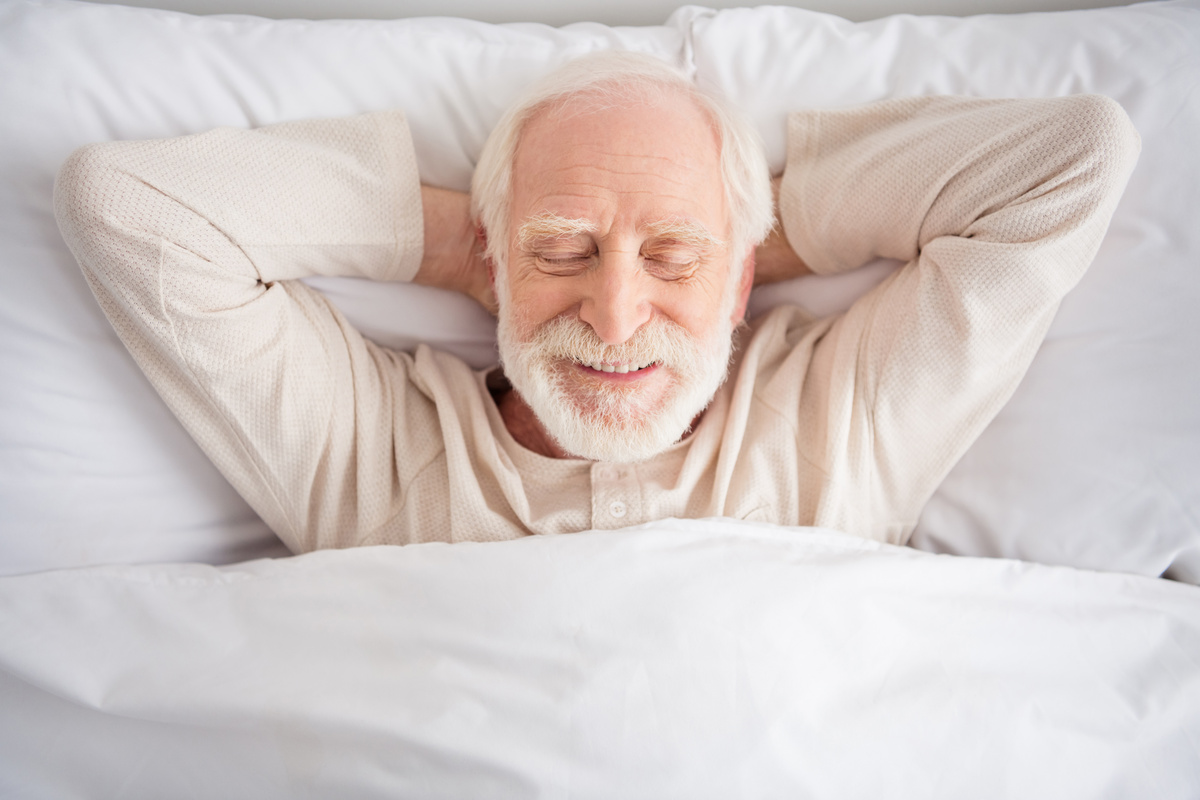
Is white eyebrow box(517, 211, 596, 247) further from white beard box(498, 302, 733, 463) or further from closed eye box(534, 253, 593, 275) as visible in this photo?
white beard box(498, 302, 733, 463)

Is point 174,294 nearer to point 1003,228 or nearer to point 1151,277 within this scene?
point 1003,228

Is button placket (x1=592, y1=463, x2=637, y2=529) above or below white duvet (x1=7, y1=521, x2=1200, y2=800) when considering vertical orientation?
above

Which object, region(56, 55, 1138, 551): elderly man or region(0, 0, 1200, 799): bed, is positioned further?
region(56, 55, 1138, 551): elderly man

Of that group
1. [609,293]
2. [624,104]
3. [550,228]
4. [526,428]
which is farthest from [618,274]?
[526,428]

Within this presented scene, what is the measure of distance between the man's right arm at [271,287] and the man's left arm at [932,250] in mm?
745

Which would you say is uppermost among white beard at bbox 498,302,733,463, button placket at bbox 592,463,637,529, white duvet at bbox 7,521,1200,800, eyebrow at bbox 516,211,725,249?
eyebrow at bbox 516,211,725,249

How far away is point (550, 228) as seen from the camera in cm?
120

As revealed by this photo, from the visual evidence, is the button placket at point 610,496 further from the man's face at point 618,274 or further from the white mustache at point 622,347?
the white mustache at point 622,347

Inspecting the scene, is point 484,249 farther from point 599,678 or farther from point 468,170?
point 599,678

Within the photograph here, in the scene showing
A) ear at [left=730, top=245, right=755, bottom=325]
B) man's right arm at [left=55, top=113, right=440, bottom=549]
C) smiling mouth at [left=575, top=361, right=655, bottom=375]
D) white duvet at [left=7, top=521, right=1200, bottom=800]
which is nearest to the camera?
white duvet at [left=7, top=521, right=1200, bottom=800]

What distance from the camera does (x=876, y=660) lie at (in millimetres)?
1056

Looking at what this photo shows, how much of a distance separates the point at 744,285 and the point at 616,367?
1.13ft

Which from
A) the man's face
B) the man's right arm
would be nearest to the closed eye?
the man's face

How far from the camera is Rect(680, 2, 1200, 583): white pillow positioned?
4.00 feet
